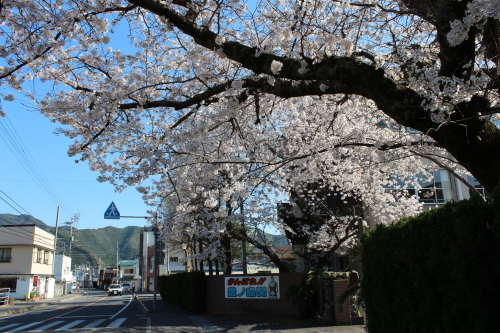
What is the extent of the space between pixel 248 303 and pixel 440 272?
11586 mm

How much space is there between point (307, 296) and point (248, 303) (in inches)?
140

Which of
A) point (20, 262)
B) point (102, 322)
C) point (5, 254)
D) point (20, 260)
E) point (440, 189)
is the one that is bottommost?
point (102, 322)

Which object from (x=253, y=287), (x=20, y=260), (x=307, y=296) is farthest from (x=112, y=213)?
(x=20, y=260)

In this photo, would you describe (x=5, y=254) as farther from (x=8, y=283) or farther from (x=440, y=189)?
(x=440, y=189)

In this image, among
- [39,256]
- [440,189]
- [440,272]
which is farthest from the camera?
[39,256]

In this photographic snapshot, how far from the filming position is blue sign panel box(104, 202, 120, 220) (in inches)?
739

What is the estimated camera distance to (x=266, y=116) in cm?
988

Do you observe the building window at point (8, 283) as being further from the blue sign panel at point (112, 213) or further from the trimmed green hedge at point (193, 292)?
the trimmed green hedge at point (193, 292)

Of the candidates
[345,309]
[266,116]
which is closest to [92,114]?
[266,116]

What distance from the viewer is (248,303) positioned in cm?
1476

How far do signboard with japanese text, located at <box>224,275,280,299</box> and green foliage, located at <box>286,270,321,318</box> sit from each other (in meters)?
1.82

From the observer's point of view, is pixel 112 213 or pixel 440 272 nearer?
pixel 440 272

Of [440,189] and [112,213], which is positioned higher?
[440,189]

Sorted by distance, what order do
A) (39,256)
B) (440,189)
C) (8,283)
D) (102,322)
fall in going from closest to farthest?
(102,322) < (440,189) < (8,283) < (39,256)
